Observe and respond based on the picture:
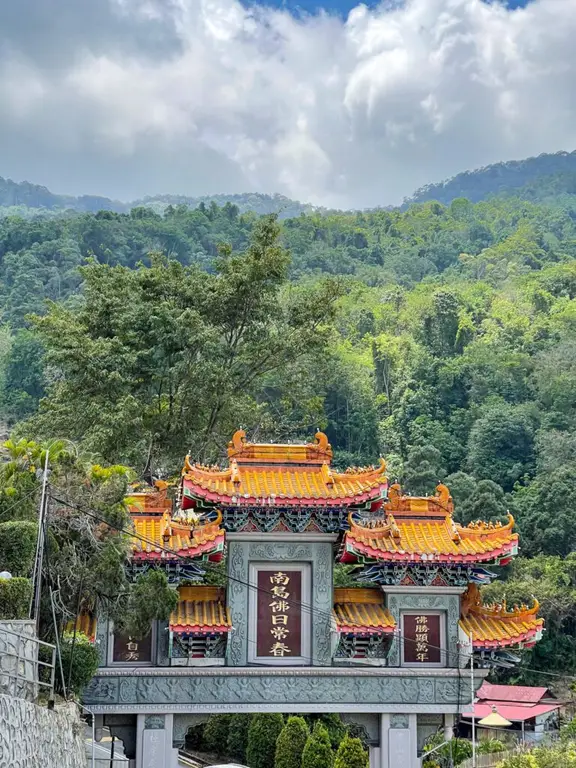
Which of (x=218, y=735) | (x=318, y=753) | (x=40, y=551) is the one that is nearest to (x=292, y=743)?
(x=318, y=753)

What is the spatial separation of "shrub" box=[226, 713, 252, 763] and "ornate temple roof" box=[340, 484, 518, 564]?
12.1 m

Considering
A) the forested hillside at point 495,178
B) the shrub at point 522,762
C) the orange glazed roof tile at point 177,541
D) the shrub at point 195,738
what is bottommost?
the shrub at point 195,738

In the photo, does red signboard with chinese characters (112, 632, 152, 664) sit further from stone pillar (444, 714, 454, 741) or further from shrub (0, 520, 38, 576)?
stone pillar (444, 714, 454, 741)

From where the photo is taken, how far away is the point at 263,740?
→ 24750 mm

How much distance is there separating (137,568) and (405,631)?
13.4ft

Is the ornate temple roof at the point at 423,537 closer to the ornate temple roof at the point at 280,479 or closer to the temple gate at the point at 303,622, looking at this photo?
the temple gate at the point at 303,622

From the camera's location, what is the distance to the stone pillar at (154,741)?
15117mm

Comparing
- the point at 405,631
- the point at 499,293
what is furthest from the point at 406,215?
the point at 405,631

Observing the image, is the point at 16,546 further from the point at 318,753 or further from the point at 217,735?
the point at 217,735

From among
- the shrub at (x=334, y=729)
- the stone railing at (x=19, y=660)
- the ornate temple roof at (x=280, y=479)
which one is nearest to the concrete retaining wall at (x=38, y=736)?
the stone railing at (x=19, y=660)

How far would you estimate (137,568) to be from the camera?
50.0 feet

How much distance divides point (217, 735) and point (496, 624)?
13.7 meters

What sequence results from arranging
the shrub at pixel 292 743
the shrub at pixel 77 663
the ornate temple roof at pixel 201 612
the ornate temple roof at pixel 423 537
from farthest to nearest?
the shrub at pixel 292 743, the ornate temple roof at pixel 423 537, the ornate temple roof at pixel 201 612, the shrub at pixel 77 663

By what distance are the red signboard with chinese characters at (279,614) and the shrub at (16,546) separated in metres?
3.73
